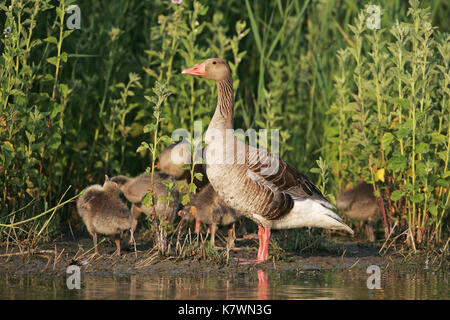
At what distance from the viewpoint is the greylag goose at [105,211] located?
7906 millimetres

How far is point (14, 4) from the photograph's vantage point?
8273mm

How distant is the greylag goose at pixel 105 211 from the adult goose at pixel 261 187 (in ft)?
3.04

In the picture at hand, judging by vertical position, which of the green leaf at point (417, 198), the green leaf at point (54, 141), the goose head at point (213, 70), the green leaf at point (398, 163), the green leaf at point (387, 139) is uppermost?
the goose head at point (213, 70)

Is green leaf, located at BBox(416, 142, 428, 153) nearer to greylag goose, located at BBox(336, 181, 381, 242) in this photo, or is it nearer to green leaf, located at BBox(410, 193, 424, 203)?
green leaf, located at BBox(410, 193, 424, 203)

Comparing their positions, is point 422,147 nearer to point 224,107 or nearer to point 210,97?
point 224,107

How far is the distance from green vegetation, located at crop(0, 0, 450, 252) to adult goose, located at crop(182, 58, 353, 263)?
654 millimetres

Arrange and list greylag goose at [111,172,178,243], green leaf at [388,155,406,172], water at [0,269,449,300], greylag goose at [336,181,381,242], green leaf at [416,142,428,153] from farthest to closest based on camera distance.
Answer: greylag goose at [336,181,381,242] → greylag goose at [111,172,178,243] → green leaf at [388,155,406,172] → green leaf at [416,142,428,153] → water at [0,269,449,300]

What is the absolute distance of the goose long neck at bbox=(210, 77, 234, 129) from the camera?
8.13 meters

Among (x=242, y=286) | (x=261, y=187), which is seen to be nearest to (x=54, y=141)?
(x=261, y=187)

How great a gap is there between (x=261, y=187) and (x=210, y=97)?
2518 millimetres

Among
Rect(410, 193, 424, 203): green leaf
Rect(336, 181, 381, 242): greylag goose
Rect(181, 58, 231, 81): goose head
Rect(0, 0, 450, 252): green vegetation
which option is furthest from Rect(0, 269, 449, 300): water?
Rect(181, 58, 231, 81): goose head

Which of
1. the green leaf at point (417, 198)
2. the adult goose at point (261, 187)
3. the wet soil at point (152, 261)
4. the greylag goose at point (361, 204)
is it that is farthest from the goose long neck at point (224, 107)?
the green leaf at point (417, 198)

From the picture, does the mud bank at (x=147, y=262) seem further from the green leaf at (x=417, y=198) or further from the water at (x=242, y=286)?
the green leaf at (x=417, y=198)
